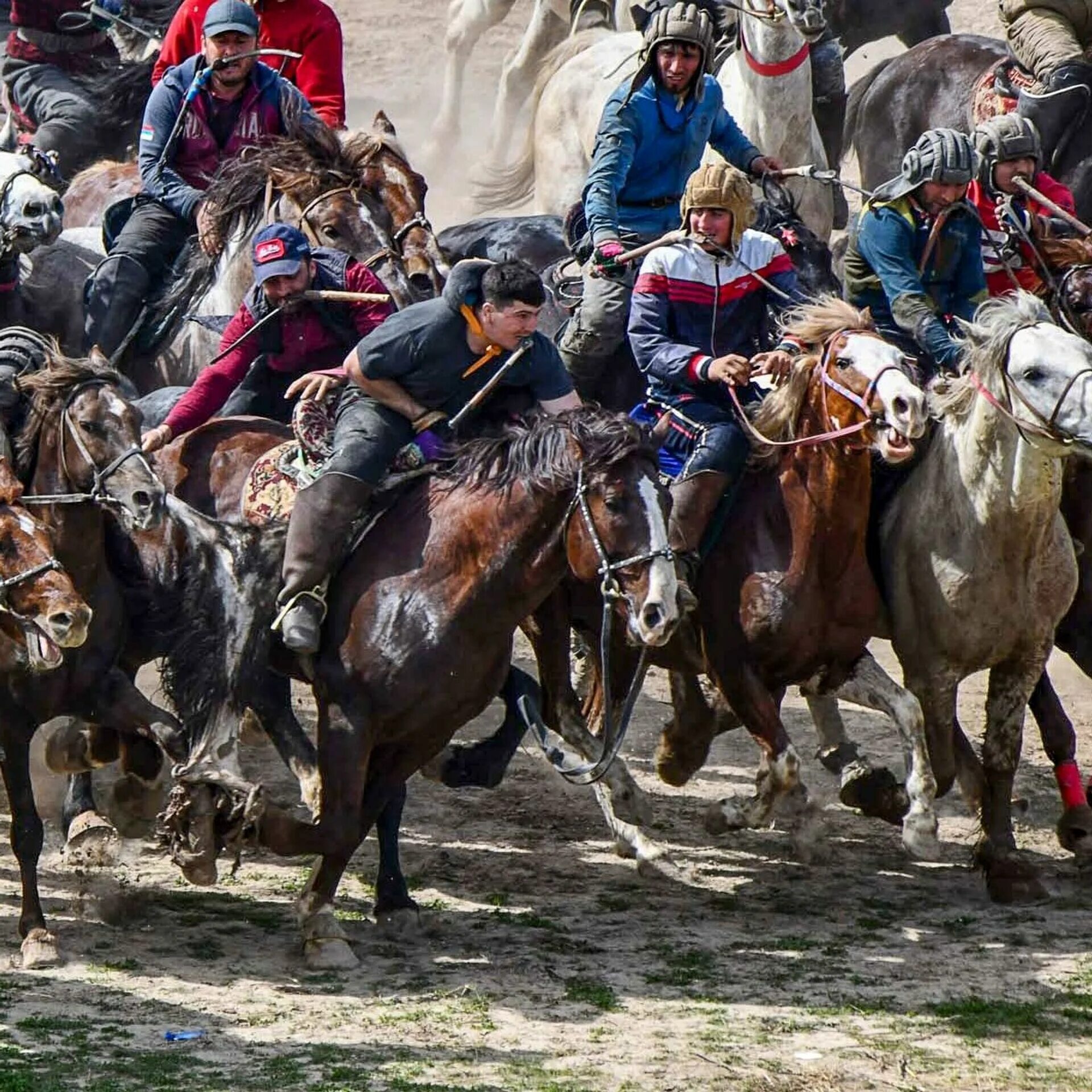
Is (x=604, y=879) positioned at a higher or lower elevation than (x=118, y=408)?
lower

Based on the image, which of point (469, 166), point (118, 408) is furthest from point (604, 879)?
point (469, 166)

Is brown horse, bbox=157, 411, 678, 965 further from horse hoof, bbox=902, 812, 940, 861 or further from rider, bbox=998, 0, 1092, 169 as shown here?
rider, bbox=998, 0, 1092, 169

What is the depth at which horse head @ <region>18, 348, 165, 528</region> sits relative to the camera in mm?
7473

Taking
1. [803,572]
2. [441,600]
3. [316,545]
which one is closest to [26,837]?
[316,545]

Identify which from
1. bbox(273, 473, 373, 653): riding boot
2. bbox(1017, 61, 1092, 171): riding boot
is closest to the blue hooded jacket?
bbox(273, 473, 373, 653): riding boot

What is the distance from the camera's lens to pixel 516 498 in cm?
742

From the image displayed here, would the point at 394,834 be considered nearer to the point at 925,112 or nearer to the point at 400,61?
the point at 925,112

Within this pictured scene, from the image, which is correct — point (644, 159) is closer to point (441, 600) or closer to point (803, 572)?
point (803, 572)

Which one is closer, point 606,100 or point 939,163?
point 939,163

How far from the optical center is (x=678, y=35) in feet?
31.8

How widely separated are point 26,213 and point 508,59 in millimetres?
8500

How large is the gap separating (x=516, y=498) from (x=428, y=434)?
67 centimetres

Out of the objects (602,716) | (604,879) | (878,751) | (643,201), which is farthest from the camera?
(878,751)

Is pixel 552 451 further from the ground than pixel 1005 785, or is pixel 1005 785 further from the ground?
pixel 552 451
